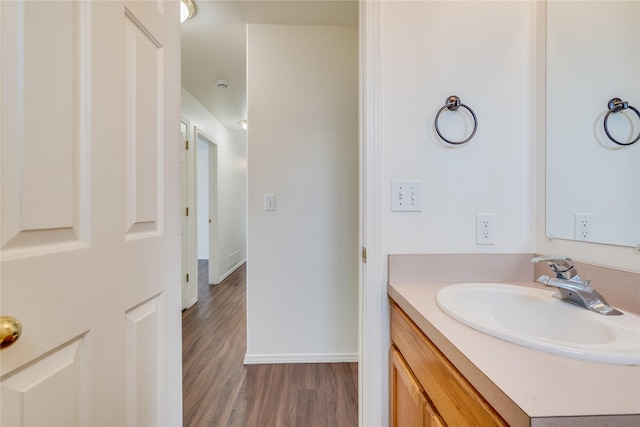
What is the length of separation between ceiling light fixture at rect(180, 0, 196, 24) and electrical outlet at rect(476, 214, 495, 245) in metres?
1.99

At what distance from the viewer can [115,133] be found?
627mm

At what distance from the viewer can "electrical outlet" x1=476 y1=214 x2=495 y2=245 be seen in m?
1.01

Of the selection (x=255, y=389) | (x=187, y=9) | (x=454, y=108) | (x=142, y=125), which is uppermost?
(x=187, y=9)

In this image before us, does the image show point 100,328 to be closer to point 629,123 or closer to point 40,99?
point 40,99

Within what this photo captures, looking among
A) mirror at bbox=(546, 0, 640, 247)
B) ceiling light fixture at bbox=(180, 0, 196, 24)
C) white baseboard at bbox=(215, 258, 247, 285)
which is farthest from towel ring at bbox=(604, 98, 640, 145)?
white baseboard at bbox=(215, 258, 247, 285)

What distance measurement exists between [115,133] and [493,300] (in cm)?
117

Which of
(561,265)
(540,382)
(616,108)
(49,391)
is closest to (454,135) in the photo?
(616,108)

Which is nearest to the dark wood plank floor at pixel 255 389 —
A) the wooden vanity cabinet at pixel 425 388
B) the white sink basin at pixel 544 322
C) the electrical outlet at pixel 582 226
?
the wooden vanity cabinet at pixel 425 388

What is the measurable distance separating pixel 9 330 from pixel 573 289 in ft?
3.89

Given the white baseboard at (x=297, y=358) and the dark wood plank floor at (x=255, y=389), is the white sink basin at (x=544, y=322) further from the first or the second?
the white baseboard at (x=297, y=358)

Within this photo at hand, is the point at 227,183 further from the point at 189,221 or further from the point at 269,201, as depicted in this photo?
the point at 269,201

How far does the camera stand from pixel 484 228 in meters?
1.01

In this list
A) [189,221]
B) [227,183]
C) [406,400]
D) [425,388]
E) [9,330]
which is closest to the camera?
[9,330]

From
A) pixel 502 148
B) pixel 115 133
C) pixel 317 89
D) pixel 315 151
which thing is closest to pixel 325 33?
pixel 317 89
